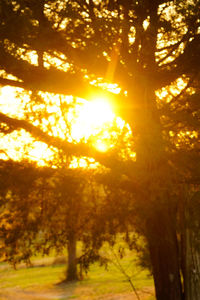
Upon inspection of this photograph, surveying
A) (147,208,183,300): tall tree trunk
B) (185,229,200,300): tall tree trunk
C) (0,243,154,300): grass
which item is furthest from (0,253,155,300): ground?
(147,208,183,300): tall tree trunk

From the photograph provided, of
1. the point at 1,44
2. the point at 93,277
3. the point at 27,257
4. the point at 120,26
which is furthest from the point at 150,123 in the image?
the point at 93,277

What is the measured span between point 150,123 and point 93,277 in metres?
27.2

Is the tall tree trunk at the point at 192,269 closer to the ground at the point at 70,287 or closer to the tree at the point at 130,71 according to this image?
the tree at the point at 130,71

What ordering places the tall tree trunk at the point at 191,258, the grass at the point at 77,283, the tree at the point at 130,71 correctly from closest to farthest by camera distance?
the tree at the point at 130,71 < the tall tree trunk at the point at 191,258 < the grass at the point at 77,283

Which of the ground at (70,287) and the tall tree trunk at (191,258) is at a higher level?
the tall tree trunk at (191,258)

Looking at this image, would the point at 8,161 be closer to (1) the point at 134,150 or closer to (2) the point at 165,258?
(1) the point at 134,150

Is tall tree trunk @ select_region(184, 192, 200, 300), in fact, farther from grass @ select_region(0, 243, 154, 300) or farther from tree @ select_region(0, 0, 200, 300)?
grass @ select_region(0, 243, 154, 300)

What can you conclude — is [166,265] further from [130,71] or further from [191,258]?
[130,71]

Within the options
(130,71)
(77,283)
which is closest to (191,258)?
(130,71)

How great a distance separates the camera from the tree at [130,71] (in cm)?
755

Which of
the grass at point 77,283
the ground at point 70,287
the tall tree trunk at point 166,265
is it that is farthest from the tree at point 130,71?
the grass at point 77,283

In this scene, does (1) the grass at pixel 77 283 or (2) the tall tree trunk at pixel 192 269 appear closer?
(2) the tall tree trunk at pixel 192 269

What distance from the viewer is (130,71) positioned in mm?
8727

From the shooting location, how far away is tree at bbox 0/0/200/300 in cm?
755
